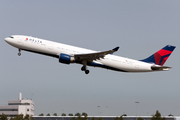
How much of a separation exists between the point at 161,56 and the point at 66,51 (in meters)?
19.3

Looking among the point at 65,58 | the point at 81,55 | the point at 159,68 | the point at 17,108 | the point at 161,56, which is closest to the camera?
the point at 65,58

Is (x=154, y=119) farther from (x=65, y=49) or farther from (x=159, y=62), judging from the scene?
(x=65, y=49)

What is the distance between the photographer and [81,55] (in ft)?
180

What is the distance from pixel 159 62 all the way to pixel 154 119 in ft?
62.9

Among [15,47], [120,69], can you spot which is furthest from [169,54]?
[15,47]

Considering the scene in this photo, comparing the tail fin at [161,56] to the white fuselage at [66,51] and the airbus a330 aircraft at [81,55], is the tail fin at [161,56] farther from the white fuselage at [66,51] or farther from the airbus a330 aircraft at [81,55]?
the white fuselage at [66,51]

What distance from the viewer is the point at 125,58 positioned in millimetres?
58656

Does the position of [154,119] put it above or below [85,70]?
below

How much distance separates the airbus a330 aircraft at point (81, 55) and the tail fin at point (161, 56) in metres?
0.79

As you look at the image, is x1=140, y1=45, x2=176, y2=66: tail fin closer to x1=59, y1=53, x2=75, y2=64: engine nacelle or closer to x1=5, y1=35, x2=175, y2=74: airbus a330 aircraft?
x1=5, y1=35, x2=175, y2=74: airbus a330 aircraft

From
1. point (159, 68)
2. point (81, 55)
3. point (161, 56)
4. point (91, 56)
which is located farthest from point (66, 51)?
point (161, 56)

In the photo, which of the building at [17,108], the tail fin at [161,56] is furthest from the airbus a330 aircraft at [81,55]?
the building at [17,108]

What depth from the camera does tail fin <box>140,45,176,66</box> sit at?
61.3 m

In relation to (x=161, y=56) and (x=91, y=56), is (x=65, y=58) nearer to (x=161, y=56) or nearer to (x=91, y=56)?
(x=91, y=56)
